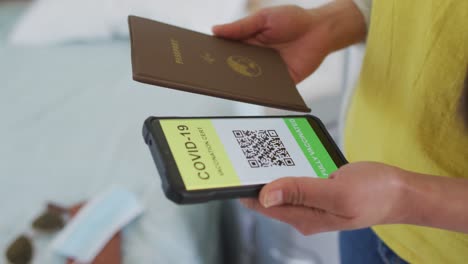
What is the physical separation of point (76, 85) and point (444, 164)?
33.9 inches

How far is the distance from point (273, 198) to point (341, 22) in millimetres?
323

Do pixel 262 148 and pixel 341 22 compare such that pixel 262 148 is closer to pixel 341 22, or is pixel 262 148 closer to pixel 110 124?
pixel 341 22

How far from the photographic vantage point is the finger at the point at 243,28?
586 mm

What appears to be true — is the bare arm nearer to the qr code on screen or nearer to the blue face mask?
the qr code on screen

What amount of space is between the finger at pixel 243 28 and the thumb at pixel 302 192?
273 mm

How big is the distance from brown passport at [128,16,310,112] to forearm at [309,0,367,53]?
2.9 inches

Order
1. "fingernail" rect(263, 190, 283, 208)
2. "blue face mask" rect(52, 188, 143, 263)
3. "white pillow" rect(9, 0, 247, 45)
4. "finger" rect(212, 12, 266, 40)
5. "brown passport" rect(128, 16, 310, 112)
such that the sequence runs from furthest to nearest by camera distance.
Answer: "white pillow" rect(9, 0, 247, 45)
"blue face mask" rect(52, 188, 143, 263)
"finger" rect(212, 12, 266, 40)
"brown passport" rect(128, 16, 310, 112)
"fingernail" rect(263, 190, 283, 208)

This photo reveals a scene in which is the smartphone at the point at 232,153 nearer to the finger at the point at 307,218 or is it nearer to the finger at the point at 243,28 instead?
the finger at the point at 307,218

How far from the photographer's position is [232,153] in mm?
421

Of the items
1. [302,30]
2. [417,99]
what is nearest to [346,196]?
[417,99]

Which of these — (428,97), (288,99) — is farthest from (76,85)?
(428,97)

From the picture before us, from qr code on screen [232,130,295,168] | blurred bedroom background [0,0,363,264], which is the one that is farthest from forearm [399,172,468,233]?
blurred bedroom background [0,0,363,264]

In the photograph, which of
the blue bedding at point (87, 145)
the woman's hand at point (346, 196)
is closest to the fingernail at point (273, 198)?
the woman's hand at point (346, 196)

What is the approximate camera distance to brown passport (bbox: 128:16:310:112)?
0.47 meters
